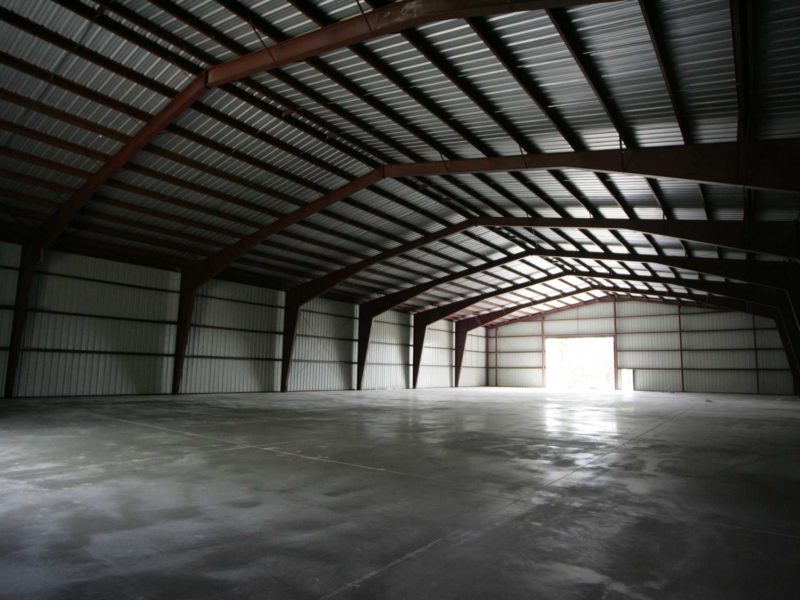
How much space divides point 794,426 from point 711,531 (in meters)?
15.0

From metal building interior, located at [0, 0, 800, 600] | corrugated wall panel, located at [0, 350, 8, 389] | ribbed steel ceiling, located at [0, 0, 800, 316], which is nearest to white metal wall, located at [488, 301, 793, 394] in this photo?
metal building interior, located at [0, 0, 800, 600]

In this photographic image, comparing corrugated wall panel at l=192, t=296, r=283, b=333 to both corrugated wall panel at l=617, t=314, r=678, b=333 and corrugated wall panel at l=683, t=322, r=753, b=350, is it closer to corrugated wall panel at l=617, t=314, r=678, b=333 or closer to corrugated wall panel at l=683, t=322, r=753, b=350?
corrugated wall panel at l=617, t=314, r=678, b=333

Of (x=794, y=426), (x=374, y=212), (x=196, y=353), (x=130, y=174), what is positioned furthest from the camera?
(x=196, y=353)

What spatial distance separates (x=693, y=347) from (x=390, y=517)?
4606cm

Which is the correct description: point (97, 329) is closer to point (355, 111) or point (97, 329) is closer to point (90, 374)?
point (90, 374)

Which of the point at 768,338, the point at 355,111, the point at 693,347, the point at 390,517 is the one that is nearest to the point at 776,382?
the point at 768,338

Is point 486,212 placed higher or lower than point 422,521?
higher

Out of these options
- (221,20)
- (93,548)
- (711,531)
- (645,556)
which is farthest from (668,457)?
(221,20)

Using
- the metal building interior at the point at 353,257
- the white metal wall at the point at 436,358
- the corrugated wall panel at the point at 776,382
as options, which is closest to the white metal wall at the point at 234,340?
the metal building interior at the point at 353,257

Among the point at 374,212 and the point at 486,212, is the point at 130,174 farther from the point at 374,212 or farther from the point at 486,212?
the point at 486,212

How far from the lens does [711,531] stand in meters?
5.49

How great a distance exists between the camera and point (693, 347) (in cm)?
4369

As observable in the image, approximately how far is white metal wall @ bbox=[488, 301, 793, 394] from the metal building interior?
11.3 m

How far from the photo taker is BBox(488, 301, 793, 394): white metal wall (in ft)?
133
